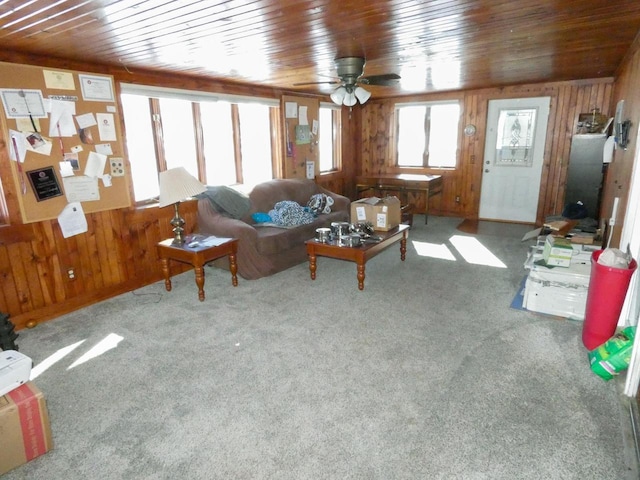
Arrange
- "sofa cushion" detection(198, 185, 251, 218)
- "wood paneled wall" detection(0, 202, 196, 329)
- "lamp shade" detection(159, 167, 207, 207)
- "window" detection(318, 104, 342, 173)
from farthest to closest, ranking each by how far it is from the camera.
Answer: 1. "window" detection(318, 104, 342, 173)
2. "sofa cushion" detection(198, 185, 251, 218)
3. "lamp shade" detection(159, 167, 207, 207)
4. "wood paneled wall" detection(0, 202, 196, 329)

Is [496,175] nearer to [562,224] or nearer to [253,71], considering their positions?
[562,224]

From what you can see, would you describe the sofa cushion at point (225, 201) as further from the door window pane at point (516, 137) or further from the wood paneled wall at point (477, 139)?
the door window pane at point (516, 137)

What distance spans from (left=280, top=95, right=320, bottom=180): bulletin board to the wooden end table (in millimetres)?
2071

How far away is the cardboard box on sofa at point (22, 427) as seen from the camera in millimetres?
1676

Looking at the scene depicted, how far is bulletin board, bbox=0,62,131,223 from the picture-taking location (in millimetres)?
2888

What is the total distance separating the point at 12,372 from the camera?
1.79 m

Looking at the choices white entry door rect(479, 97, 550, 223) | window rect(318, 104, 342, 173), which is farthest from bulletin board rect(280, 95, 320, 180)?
white entry door rect(479, 97, 550, 223)

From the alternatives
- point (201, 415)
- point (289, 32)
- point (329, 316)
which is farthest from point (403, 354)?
point (289, 32)

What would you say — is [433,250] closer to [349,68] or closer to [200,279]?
[349,68]

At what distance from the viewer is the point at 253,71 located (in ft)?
12.8

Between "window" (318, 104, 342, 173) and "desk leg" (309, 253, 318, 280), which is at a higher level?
"window" (318, 104, 342, 173)

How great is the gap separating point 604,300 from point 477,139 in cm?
431

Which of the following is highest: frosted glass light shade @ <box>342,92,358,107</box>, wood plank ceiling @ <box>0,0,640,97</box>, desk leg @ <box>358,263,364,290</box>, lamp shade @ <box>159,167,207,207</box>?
wood plank ceiling @ <box>0,0,640,97</box>

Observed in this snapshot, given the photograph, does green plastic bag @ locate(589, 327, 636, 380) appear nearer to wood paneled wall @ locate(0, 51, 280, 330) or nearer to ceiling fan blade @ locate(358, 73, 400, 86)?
ceiling fan blade @ locate(358, 73, 400, 86)
